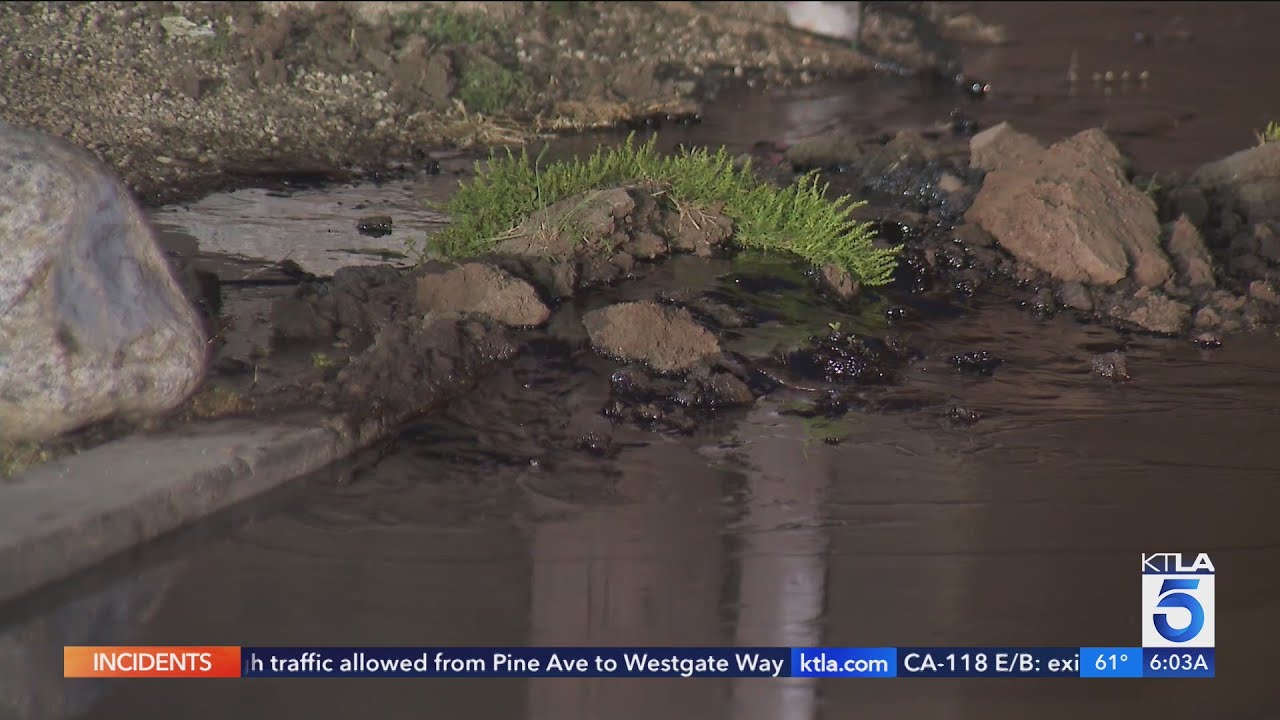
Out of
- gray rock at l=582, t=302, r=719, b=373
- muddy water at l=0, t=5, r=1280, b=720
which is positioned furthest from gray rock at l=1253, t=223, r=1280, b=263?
gray rock at l=582, t=302, r=719, b=373

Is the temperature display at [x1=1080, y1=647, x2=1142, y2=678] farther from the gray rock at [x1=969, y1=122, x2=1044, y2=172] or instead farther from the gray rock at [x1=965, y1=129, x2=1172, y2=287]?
the gray rock at [x1=969, y1=122, x2=1044, y2=172]

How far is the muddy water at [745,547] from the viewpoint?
466 cm

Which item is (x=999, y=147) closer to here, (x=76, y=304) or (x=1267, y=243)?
(x=1267, y=243)

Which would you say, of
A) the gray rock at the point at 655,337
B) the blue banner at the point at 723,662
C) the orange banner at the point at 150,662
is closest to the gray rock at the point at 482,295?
the gray rock at the point at 655,337

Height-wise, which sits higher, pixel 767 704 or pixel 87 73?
pixel 87 73

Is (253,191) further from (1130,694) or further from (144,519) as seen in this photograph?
(1130,694)

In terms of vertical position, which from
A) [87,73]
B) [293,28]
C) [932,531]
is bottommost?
[932,531]

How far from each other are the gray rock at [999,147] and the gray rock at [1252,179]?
1201 millimetres

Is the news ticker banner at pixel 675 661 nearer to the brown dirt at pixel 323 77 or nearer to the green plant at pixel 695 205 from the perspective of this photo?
the green plant at pixel 695 205

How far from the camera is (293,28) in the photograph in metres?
12.3

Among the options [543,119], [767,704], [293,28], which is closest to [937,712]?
[767,704]

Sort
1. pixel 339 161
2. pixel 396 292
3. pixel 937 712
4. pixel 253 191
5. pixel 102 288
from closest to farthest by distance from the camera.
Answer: pixel 937 712 → pixel 102 288 → pixel 396 292 → pixel 253 191 → pixel 339 161

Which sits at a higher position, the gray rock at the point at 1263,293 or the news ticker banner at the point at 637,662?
the gray rock at the point at 1263,293

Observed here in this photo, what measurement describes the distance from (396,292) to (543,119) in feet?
15.0
